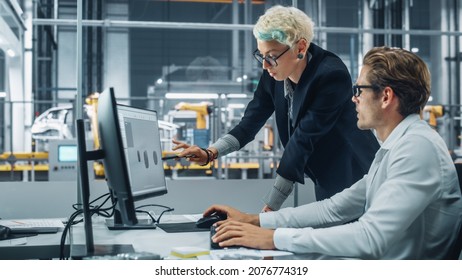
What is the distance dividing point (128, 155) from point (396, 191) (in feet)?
2.46

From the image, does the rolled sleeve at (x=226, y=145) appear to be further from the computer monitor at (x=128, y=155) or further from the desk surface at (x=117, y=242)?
the desk surface at (x=117, y=242)

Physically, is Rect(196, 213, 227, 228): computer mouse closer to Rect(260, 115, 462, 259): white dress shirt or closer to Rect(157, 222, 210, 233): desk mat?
Rect(157, 222, 210, 233): desk mat

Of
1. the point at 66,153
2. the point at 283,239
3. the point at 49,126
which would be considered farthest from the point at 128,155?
the point at 49,126

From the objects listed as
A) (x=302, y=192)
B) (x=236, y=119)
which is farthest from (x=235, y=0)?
(x=302, y=192)

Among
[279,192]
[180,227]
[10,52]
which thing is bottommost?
[180,227]

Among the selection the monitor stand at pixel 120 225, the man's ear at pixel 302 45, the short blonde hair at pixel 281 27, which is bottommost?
the monitor stand at pixel 120 225

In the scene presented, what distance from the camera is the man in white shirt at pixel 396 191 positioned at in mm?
1045

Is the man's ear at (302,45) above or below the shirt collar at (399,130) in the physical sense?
above

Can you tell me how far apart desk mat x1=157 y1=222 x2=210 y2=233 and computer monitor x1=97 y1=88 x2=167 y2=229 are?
0.18 feet

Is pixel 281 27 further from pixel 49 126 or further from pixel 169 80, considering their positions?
pixel 169 80

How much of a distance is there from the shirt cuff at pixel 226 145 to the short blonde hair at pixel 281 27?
452 millimetres

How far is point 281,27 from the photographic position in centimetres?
163

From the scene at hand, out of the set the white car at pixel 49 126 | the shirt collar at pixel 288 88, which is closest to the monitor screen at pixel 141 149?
the shirt collar at pixel 288 88
